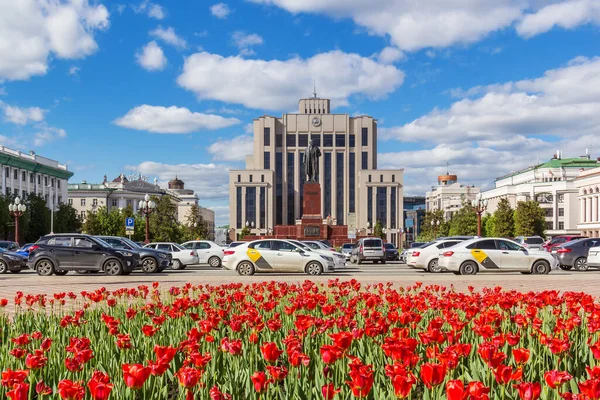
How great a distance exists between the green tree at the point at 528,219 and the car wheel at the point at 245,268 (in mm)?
72867

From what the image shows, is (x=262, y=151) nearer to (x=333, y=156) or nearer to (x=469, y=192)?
(x=333, y=156)

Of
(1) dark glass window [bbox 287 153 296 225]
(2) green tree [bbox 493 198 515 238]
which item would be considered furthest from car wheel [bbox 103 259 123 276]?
(1) dark glass window [bbox 287 153 296 225]

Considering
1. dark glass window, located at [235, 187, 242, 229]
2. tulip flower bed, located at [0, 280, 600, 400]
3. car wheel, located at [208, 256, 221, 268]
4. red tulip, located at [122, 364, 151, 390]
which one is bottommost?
car wheel, located at [208, 256, 221, 268]

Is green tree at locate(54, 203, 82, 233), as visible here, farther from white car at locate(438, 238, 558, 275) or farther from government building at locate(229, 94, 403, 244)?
white car at locate(438, 238, 558, 275)

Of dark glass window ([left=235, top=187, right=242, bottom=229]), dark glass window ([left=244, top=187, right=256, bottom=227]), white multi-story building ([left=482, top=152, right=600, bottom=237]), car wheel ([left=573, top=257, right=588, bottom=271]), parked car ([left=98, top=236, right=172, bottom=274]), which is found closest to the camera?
parked car ([left=98, top=236, right=172, bottom=274])

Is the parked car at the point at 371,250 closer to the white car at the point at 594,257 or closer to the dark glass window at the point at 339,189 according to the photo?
the white car at the point at 594,257

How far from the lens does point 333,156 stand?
144 meters

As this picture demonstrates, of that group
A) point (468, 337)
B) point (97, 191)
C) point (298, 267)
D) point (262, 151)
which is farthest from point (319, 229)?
point (97, 191)

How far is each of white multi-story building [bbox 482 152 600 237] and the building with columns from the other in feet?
13.2

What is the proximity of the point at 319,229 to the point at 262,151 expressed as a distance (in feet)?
251

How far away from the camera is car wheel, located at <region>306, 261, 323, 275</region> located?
24969mm

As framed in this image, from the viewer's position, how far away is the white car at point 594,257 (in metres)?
27.9

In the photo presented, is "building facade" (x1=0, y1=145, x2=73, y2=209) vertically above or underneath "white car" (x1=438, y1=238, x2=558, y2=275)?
above

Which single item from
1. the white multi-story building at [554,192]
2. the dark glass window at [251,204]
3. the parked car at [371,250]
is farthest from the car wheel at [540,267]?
the dark glass window at [251,204]
